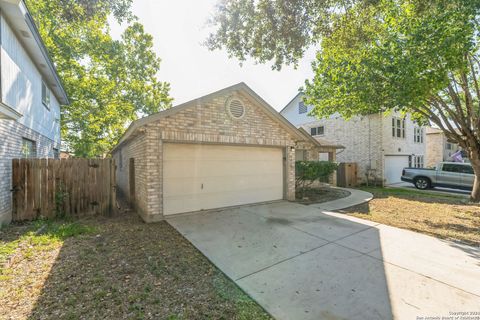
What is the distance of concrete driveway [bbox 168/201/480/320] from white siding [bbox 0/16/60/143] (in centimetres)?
580

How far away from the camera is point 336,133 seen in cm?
1781

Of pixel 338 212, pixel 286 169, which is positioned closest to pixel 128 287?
pixel 338 212

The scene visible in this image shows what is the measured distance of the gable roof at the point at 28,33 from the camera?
18.3 feet

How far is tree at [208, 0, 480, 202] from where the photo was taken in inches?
253

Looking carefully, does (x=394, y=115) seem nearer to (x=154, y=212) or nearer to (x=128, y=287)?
(x=154, y=212)

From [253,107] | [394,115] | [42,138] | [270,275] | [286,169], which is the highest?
[394,115]

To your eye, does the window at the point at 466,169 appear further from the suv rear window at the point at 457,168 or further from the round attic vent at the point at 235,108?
the round attic vent at the point at 235,108

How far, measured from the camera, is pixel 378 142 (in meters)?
15.7

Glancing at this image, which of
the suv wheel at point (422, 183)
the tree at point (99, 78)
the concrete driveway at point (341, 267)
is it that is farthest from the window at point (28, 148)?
the suv wheel at point (422, 183)

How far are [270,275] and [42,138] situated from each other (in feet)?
35.7

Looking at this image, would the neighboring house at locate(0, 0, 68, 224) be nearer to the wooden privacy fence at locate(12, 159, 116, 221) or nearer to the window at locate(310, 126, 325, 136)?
the wooden privacy fence at locate(12, 159, 116, 221)

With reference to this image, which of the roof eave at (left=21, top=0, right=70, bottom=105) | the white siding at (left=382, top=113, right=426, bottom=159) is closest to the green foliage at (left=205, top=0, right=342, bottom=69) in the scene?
the roof eave at (left=21, top=0, right=70, bottom=105)

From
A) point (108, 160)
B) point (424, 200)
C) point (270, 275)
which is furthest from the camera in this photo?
point (424, 200)

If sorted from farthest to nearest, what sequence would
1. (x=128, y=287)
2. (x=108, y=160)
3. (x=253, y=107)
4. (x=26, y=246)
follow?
(x=253, y=107)
(x=108, y=160)
(x=26, y=246)
(x=128, y=287)
